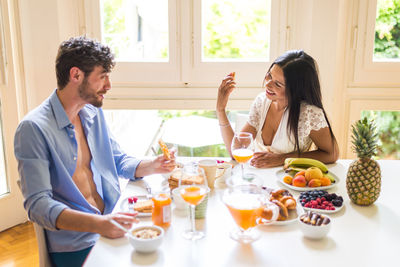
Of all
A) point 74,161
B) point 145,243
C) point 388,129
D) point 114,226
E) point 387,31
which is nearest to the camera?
point 145,243

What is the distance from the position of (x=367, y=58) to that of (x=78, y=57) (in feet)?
7.18

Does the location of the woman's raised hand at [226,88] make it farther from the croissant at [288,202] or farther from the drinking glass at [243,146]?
the croissant at [288,202]

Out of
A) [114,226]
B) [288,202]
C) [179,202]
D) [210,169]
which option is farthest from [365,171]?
[114,226]

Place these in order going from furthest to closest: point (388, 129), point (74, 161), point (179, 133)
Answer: point (179, 133) → point (388, 129) → point (74, 161)

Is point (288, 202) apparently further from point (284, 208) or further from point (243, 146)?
point (243, 146)

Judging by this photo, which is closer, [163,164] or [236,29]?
[163,164]

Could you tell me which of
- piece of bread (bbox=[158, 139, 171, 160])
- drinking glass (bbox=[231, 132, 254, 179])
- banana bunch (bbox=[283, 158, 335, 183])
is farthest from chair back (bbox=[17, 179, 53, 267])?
banana bunch (bbox=[283, 158, 335, 183])

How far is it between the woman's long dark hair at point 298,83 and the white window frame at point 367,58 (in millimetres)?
1004

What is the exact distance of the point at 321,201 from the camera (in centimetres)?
148

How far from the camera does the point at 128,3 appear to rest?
10.2 feet

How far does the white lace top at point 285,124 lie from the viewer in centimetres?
208

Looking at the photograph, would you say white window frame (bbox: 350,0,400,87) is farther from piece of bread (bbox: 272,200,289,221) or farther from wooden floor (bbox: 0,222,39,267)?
wooden floor (bbox: 0,222,39,267)

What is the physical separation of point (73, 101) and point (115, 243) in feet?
2.20

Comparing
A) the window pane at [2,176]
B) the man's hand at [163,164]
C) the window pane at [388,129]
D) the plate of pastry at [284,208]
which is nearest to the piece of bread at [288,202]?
the plate of pastry at [284,208]
